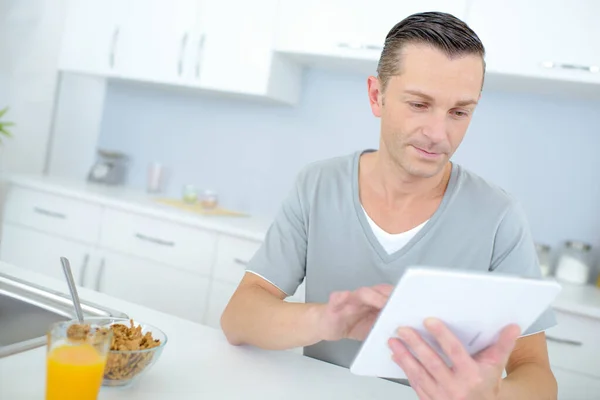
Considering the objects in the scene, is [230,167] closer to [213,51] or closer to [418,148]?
[213,51]

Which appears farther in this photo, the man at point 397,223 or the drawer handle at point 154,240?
the drawer handle at point 154,240

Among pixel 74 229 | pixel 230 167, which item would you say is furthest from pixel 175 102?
pixel 74 229

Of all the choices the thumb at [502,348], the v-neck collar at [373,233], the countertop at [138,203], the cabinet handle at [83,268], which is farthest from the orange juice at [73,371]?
the cabinet handle at [83,268]

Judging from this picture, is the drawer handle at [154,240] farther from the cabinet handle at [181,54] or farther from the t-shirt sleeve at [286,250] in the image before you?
the t-shirt sleeve at [286,250]

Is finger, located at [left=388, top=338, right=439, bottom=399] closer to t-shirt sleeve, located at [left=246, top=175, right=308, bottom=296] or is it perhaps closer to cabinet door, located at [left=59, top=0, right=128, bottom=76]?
t-shirt sleeve, located at [left=246, top=175, right=308, bottom=296]

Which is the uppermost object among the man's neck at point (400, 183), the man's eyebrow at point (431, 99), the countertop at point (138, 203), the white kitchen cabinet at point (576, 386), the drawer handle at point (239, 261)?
the man's eyebrow at point (431, 99)

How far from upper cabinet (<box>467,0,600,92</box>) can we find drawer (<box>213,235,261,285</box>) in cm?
118

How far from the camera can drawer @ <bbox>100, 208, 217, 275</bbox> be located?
103 inches

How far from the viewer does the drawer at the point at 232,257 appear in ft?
8.29

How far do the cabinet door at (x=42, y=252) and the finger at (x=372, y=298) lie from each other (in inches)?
88.2

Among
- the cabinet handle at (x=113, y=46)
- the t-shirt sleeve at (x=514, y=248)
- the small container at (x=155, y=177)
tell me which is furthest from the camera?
the small container at (x=155, y=177)

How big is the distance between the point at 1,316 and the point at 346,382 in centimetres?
69

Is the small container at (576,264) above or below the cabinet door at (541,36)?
below

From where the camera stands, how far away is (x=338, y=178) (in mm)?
1438
